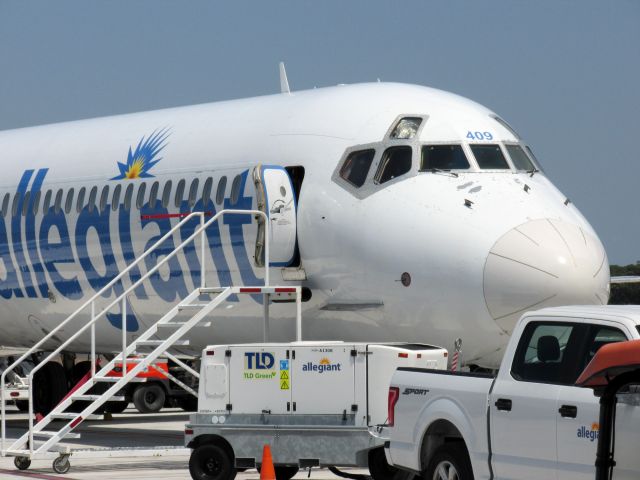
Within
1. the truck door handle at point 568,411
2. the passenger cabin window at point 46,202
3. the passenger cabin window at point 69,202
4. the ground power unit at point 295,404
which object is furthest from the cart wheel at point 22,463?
the truck door handle at point 568,411

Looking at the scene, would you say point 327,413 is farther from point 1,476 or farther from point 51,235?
point 51,235

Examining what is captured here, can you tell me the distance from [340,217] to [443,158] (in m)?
1.63

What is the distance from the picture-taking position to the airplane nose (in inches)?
711

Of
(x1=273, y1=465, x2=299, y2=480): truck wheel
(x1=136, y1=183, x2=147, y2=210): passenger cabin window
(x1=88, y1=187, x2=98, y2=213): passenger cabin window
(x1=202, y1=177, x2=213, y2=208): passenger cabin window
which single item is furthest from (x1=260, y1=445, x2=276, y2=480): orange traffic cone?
(x1=88, y1=187, x2=98, y2=213): passenger cabin window

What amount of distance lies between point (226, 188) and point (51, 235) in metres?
4.77

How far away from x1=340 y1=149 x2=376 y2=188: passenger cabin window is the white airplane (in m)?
0.02

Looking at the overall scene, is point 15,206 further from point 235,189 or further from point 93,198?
point 235,189

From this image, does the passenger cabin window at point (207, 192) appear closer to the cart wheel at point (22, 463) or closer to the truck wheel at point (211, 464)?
the cart wheel at point (22, 463)

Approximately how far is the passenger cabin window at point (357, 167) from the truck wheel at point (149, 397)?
49.5 ft

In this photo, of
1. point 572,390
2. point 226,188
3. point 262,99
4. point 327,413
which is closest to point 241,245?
point 226,188

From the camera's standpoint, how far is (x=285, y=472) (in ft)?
57.9

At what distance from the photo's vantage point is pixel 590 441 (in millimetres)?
11289

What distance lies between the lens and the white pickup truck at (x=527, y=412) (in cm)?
1139

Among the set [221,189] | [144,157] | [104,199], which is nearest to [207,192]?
[221,189]
